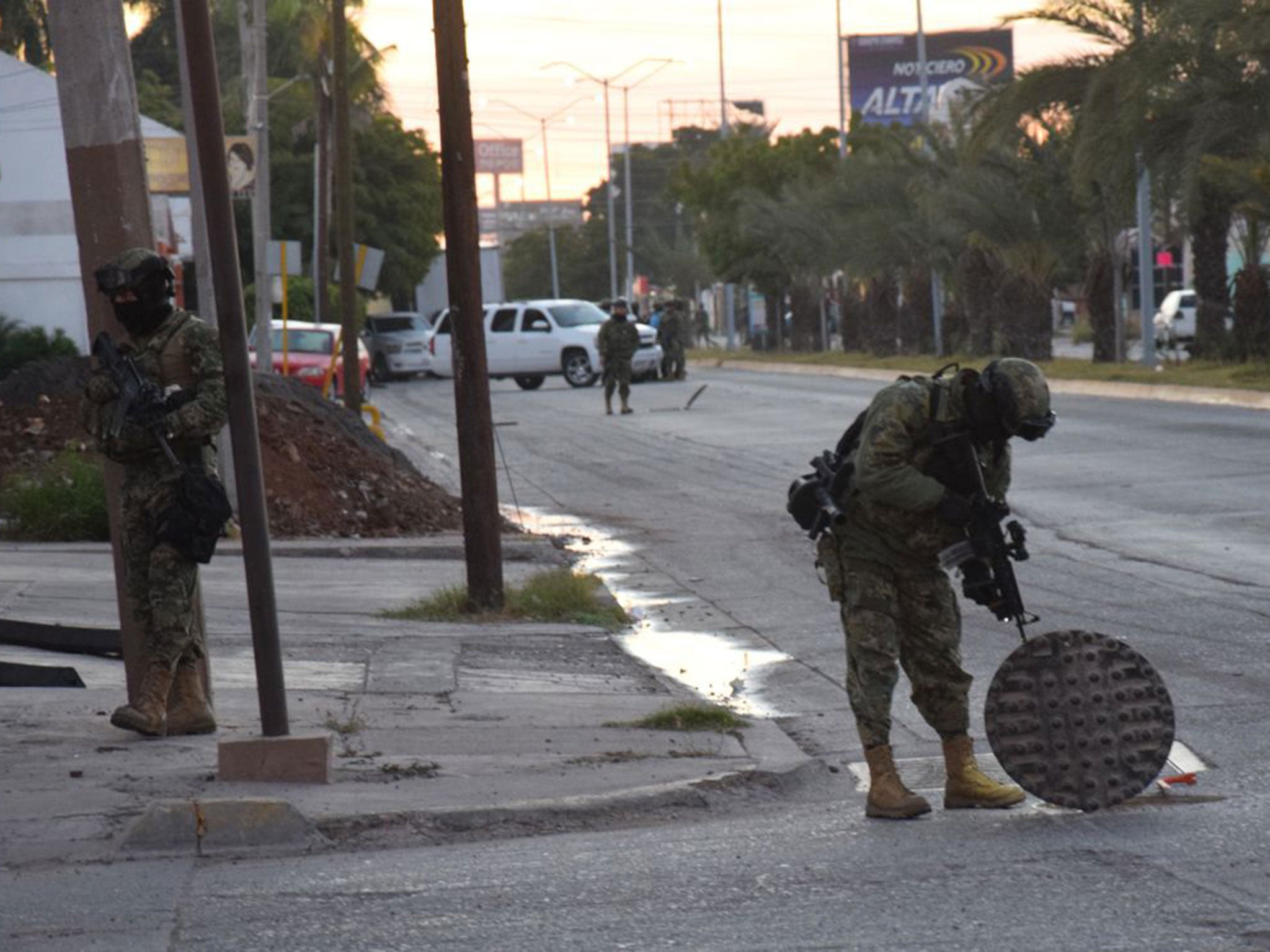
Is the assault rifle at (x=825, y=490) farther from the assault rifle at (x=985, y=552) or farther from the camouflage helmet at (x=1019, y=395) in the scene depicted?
the camouflage helmet at (x=1019, y=395)

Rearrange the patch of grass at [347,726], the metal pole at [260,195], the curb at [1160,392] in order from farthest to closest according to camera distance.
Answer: the curb at [1160,392] → the metal pole at [260,195] → the patch of grass at [347,726]

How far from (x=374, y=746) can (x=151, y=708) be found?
854 millimetres

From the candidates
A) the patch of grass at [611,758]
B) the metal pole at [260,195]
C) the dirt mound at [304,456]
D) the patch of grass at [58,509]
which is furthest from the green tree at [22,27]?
the patch of grass at [611,758]

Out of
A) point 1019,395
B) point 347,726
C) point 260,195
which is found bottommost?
point 347,726

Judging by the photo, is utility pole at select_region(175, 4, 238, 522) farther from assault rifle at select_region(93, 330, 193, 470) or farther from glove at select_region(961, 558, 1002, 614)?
glove at select_region(961, 558, 1002, 614)

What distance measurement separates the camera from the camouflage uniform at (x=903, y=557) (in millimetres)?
6750

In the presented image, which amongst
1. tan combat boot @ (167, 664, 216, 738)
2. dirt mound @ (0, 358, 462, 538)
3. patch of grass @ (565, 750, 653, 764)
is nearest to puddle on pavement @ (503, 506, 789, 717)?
patch of grass @ (565, 750, 653, 764)

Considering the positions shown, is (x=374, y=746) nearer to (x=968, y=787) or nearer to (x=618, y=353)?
(x=968, y=787)

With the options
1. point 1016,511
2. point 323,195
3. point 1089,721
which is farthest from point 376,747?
point 323,195

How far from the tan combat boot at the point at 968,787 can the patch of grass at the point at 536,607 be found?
563 cm

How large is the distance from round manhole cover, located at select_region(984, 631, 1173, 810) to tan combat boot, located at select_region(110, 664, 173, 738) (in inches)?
131

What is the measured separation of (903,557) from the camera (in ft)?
22.8

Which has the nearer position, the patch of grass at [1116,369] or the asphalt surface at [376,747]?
the asphalt surface at [376,747]

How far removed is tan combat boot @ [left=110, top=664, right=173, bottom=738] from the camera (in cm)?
817
